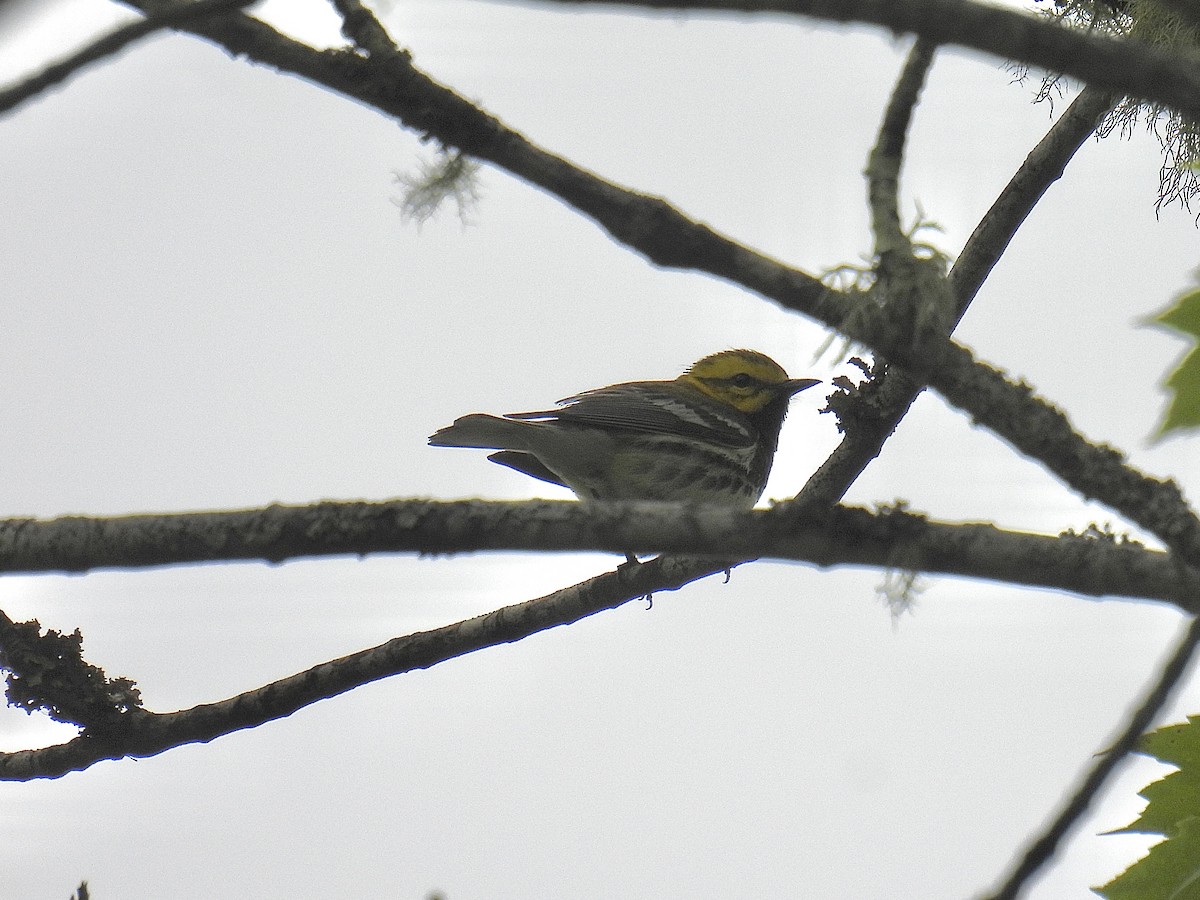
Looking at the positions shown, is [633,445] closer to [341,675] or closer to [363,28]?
[341,675]

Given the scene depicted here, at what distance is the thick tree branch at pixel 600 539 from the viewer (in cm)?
217

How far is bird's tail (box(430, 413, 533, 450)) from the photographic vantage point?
6.32m

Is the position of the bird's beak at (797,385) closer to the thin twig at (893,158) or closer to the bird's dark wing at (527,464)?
the bird's dark wing at (527,464)

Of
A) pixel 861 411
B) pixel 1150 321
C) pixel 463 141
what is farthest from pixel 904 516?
pixel 861 411

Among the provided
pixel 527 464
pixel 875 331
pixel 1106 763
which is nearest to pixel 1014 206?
pixel 875 331

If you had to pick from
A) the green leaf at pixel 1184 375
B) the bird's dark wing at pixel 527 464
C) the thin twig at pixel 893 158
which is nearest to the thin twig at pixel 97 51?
the thin twig at pixel 893 158

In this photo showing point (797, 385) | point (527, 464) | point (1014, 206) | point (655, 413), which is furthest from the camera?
point (797, 385)

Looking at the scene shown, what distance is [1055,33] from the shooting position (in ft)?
6.31

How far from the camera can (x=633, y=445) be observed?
6.84 meters

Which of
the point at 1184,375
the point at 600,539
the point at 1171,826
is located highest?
the point at 1184,375

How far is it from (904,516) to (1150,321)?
601 millimetres

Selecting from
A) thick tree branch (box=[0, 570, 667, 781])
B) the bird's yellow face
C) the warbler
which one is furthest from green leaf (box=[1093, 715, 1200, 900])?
the bird's yellow face

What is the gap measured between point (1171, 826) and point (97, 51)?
2.46m

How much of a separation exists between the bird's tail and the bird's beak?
7.70 ft
